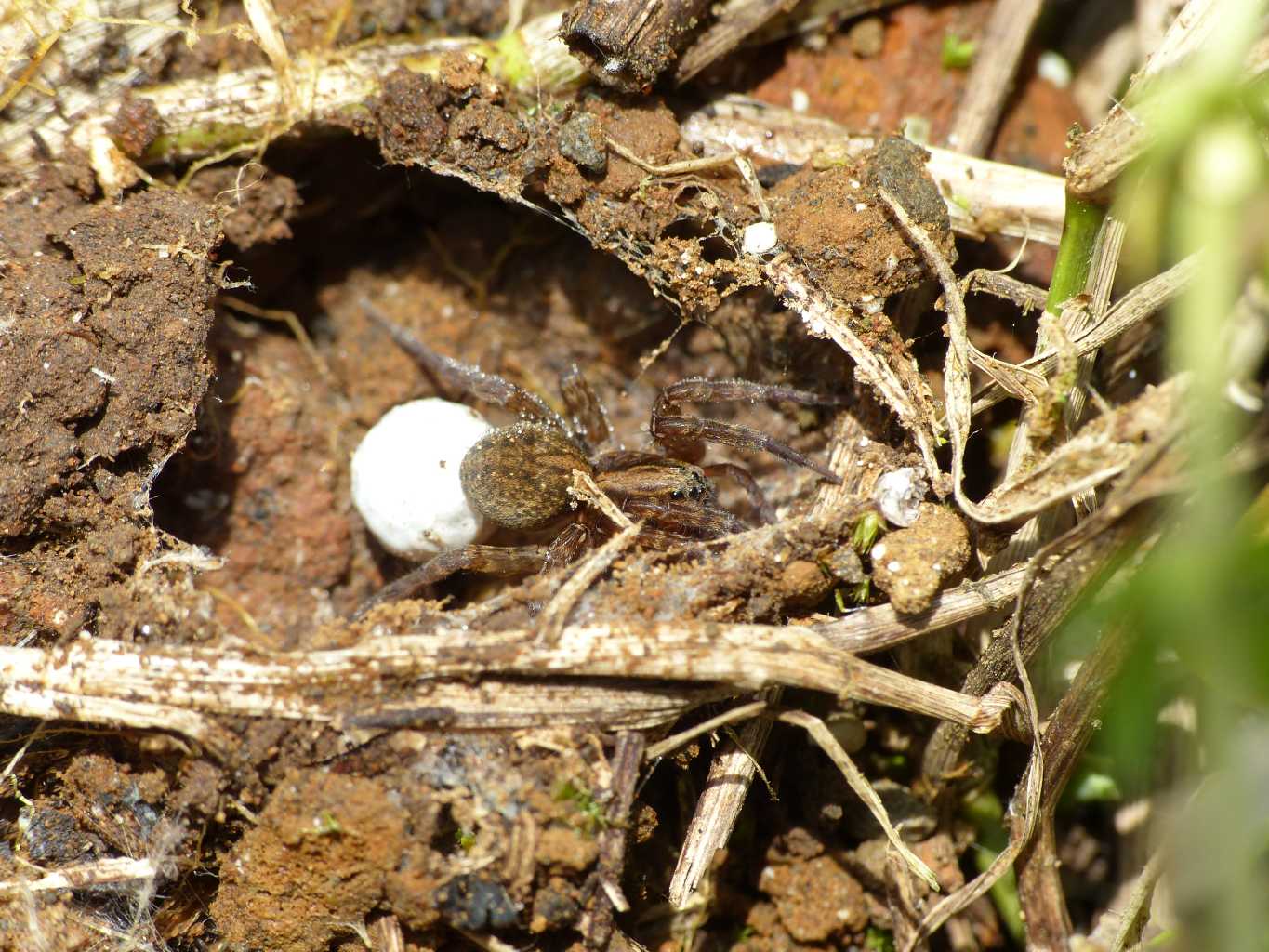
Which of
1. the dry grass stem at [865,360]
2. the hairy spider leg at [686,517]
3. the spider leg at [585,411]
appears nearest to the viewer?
the dry grass stem at [865,360]

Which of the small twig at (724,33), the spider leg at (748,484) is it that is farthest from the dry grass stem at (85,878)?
the small twig at (724,33)

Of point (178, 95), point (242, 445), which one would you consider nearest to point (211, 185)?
point (178, 95)

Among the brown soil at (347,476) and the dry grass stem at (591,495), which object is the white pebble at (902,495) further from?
the dry grass stem at (591,495)

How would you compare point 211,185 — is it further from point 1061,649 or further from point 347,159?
point 1061,649

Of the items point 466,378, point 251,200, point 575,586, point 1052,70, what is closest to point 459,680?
point 575,586

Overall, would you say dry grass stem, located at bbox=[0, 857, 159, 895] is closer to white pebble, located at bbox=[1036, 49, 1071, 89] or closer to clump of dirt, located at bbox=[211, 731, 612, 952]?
clump of dirt, located at bbox=[211, 731, 612, 952]

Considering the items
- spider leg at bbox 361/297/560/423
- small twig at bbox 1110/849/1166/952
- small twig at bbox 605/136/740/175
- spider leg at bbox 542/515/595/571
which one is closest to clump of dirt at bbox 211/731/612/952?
spider leg at bbox 542/515/595/571
